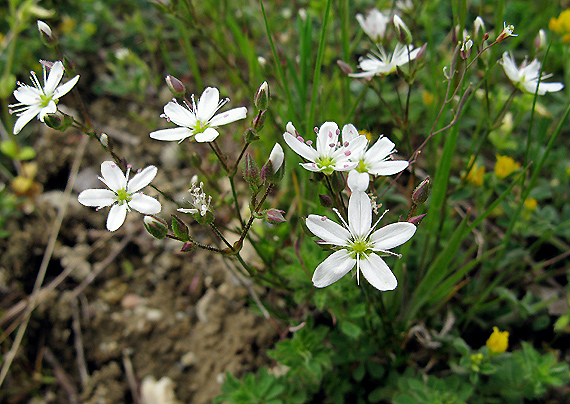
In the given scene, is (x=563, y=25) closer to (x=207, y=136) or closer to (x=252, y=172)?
(x=252, y=172)

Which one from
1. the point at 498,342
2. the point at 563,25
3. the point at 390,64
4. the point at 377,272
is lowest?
the point at 498,342

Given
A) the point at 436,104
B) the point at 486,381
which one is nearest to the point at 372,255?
the point at 436,104

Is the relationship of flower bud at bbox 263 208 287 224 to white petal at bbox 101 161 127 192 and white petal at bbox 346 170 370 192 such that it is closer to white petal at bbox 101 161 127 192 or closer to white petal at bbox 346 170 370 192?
white petal at bbox 346 170 370 192

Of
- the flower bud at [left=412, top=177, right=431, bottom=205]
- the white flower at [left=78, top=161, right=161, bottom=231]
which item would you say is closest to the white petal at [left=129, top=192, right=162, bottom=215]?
the white flower at [left=78, top=161, right=161, bottom=231]

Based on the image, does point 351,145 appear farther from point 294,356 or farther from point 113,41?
point 113,41

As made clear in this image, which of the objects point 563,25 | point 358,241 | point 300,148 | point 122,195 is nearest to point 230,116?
point 300,148

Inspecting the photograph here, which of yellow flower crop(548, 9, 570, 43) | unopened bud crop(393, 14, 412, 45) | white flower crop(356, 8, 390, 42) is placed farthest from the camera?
yellow flower crop(548, 9, 570, 43)
